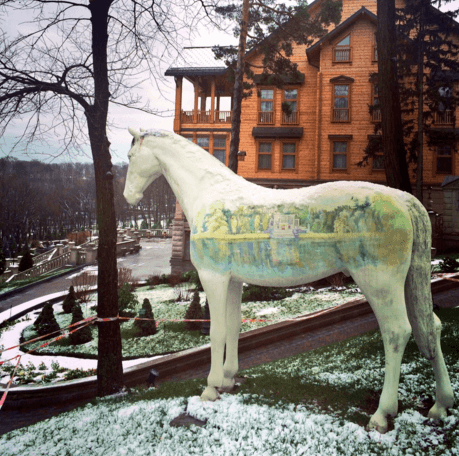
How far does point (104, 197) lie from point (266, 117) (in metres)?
18.0

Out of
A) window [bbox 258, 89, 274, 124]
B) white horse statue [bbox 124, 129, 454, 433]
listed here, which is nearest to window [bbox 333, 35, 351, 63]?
window [bbox 258, 89, 274, 124]

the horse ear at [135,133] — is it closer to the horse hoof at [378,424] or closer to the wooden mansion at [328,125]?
the horse hoof at [378,424]

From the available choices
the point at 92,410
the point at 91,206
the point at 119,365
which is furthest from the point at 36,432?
the point at 91,206

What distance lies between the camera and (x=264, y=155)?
22312 mm

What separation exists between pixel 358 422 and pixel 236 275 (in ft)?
5.93

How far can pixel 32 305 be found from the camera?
14508 millimetres

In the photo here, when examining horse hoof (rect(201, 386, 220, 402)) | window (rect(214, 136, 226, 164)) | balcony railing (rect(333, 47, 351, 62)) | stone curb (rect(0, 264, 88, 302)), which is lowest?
stone curb (rect(0, 264, 88, 302))

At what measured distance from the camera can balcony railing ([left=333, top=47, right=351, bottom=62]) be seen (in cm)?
2098

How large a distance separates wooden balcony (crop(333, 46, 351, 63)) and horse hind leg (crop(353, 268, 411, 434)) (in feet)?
68.8

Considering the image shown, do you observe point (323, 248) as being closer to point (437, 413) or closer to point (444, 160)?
point (437, 413)

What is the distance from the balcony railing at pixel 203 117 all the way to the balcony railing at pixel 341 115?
6514mm

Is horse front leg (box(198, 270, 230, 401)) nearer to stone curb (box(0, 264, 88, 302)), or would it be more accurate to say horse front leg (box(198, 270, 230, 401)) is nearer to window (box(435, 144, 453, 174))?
stone curb (box(0, 264, 88, 302))

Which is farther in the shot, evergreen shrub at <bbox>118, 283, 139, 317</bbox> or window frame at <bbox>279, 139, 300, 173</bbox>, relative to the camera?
window frame at <bbox>279, 139, 300, 173</bbox>

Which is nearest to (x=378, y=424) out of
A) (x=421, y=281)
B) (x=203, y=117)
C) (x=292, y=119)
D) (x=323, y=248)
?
(x=421, y=281)
